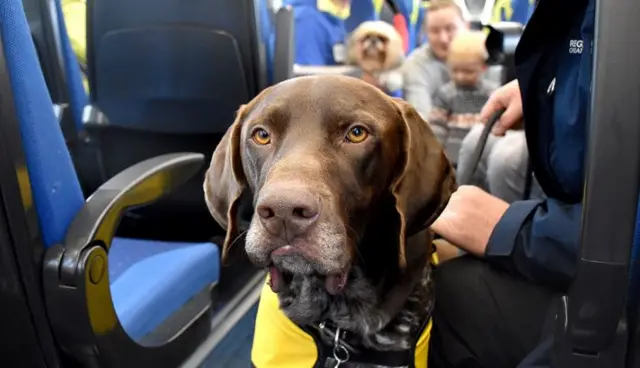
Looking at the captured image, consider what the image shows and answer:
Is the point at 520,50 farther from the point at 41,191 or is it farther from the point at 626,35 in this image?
the point at 41,191

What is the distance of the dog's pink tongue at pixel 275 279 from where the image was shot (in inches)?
52.2

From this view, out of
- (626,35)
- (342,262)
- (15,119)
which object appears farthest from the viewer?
(342,262)

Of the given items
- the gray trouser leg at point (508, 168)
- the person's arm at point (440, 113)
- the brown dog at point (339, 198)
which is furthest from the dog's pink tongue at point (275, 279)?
the person's arm at point (440, 113)

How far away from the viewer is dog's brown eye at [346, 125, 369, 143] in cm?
125

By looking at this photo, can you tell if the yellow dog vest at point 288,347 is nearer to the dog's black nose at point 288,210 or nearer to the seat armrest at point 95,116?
the dog's black nose at point 288,210

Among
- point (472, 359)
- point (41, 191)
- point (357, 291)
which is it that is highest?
point (41, 191)

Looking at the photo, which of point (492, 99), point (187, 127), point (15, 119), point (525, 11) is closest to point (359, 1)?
point (525, 11)

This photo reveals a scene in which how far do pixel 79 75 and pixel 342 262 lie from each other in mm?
1492

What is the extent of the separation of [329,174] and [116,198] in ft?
1.42

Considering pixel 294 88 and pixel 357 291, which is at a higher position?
pixel 294 88

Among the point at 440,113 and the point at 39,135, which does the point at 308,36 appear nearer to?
the point at 440,113

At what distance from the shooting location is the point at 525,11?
549cm

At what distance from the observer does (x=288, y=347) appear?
4.50ft

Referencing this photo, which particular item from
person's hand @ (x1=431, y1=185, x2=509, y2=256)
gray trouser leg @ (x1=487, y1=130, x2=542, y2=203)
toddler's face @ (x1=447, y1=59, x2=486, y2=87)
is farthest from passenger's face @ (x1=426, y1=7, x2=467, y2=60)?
person's hand @ (x1=431, y1=185, x2=509, y2=256)
